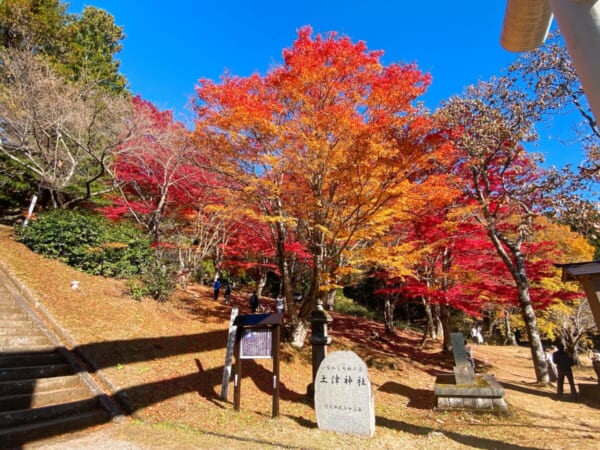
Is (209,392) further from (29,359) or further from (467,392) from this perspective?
(467,392)

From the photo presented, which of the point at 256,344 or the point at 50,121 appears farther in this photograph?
the point at 50,121

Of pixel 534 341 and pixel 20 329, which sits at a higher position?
pixel 534 341

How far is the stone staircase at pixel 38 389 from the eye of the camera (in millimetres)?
4766

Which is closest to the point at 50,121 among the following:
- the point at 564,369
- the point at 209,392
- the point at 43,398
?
the point at 43,398

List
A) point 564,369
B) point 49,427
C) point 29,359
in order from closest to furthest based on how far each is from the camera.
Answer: point 49,427 < point 29,359 < point 564,369

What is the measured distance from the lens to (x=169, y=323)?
968cm

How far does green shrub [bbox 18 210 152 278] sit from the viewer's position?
460 inches

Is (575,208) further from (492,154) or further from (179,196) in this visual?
(179,196)

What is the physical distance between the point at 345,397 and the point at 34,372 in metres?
5.50

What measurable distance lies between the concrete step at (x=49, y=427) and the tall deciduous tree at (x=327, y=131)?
5.31 metres

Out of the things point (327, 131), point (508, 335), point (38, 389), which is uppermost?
point (327, 131)

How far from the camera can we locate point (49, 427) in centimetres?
480

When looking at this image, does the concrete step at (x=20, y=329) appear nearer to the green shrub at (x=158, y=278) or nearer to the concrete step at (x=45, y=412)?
the concrete step at (x=45, y=412)

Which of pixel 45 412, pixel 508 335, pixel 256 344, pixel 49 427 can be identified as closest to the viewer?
pixel 49 427
